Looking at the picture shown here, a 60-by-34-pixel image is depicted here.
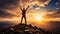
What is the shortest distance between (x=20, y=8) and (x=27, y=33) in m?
9.78

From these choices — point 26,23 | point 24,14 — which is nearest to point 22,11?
point 24,14

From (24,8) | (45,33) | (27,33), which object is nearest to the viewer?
(27,33)

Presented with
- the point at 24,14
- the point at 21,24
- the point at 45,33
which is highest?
the point at 24,14

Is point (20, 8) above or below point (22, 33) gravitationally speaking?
above

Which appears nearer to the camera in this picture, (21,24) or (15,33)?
(15,33)

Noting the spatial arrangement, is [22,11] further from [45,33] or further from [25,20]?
[45,33]

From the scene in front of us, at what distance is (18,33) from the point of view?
2711cm

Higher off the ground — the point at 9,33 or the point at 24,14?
the point at 24,14

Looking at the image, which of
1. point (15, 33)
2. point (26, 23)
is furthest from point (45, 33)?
point (15, 33)

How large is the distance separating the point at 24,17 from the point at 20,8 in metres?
2.86

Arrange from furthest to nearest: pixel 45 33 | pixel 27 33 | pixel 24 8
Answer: pixel 24 8 → pixel 45 33 → pixel 27 33

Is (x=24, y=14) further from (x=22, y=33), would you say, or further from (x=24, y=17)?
(x=22, y=33)

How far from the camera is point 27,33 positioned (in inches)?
1065

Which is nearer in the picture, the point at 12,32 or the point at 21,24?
the point at 12,32
